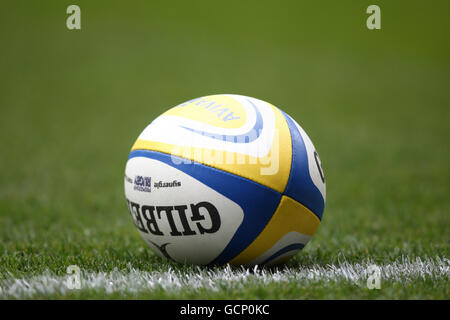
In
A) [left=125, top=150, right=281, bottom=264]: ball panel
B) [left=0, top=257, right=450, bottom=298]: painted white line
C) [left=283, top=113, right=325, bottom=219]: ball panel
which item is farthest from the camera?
[left=283, top=113, right=325, bottom=219]: ball panel

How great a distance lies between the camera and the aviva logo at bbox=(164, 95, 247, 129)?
3.34m

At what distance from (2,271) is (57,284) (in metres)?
0.71

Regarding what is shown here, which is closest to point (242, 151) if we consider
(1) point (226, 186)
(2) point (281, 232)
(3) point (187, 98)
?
(1) point (226, 186)

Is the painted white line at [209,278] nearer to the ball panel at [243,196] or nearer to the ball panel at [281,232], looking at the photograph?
the ball panel at [281,232]

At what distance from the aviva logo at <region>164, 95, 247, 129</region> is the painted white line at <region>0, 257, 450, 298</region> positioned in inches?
37.0

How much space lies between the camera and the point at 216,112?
11.2 ft

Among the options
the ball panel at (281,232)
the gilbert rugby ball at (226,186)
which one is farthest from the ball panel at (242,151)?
the ball panel at (281,232)

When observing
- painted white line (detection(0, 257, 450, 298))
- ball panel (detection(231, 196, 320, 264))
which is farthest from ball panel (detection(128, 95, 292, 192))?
painted white line (detection(0, 257, 450, 298))

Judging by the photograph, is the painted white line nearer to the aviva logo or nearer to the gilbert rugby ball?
the gilbert rugby ball

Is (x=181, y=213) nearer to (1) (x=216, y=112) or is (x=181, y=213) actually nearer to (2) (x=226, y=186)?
(2) (x=226, y=186)

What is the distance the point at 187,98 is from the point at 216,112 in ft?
Answer: 44.9

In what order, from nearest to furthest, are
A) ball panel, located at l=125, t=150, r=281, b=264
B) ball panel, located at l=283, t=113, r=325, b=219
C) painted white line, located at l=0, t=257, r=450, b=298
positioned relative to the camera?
painted white line, located at l=0, t=257, r=450, b=298 → ball panel, located at l=125, t=150, r=281, b=264 → ball panel, located at l=283, t=113, r=325, b=219

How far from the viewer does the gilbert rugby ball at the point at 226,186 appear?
3.23 metres

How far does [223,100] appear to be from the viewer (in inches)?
140
